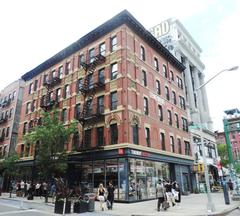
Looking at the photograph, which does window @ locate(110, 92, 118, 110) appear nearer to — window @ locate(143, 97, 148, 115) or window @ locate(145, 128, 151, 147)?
window @ locate(143, 97, 148, 115)

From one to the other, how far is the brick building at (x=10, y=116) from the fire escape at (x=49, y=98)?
369 inches

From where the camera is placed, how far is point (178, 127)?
30.7 metres

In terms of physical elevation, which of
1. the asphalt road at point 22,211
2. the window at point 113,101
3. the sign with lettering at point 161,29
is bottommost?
the asphalt road at point 22,211

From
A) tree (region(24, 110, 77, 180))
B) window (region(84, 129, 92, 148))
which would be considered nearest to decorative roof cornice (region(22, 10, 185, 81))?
window (region(84, 129, 92, 148))

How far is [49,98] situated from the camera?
3097cm

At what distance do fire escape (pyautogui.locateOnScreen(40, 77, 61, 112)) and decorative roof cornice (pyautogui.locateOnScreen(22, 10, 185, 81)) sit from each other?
3.09m

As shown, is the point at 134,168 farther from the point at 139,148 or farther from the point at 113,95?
the point at 113,95

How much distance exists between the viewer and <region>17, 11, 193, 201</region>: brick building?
21.2 m

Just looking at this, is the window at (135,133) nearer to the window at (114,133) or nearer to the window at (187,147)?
the window at (114,133)

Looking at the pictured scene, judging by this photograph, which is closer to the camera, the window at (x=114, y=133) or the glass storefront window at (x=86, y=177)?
the window at (x=114, y=133)

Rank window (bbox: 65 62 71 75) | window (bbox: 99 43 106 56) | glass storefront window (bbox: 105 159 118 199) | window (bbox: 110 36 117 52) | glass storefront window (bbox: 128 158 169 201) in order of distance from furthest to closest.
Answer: window (bbox: 65 62 71 75) < window (bbox: 99 43 106 56) < window (bbox: 110 36 117 52) < glass storefront window (bbox: 105 159 118 199) < glass storefront window (bbox: 128 158 169 201)

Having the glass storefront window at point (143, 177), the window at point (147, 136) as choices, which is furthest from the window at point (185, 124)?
the window at point (147, 136)

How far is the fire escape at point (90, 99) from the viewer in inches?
935

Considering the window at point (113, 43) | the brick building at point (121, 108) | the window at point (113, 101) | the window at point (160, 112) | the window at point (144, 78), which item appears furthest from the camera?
the window at point (160, 112)
